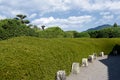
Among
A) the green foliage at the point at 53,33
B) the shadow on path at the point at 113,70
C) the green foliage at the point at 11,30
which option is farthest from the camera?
the green foliage at the point at 53,33

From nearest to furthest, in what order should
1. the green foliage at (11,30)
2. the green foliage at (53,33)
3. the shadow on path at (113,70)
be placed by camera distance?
the shadow on path at (113,70) < the green foliage at (11,30) < the green foliage at (53,33)

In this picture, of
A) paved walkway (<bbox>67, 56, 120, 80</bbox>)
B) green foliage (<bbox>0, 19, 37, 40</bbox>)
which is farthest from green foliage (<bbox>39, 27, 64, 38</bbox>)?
paved walkway (<bbox>67, 56, 120, 80</bbox>)

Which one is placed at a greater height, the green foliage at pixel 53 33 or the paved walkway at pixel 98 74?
the green foliage at pixel 53 33

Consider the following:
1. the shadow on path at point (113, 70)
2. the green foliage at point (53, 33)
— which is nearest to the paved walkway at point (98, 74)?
the shadow on path at point (113, 70)

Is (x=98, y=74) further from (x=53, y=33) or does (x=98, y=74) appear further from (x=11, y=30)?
(x=53, y=33)

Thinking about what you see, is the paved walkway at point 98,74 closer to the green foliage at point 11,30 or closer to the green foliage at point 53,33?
the green foliage at point 11,30

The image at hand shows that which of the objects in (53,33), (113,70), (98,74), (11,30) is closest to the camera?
(98,74)

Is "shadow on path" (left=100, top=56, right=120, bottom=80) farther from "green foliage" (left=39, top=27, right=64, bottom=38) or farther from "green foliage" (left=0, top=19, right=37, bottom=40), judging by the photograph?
"green foliage" (left=39, top=27, right=64, bottom=38)

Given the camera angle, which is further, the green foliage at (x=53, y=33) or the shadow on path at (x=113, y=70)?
the green foliage at (x=53, y=33)

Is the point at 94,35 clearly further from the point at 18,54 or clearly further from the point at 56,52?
the point at 18,54

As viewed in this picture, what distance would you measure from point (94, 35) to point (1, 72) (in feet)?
213

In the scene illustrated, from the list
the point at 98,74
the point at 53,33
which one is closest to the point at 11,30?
the point at 53,33

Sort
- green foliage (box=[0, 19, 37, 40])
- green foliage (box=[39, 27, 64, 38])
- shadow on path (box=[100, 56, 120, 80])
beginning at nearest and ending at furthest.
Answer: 1. shadow on path (box=[100, 56, 120, 80])
2. green foliage (box=[0, 19, 37, 40])
3. green foliage (box=[39, 27, 64, 38])

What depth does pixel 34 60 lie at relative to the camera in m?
11.3
